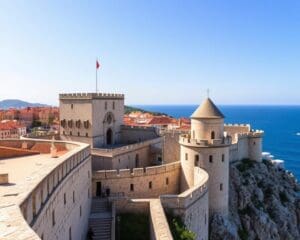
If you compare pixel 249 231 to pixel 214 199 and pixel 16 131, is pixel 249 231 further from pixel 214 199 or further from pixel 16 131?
pixel 16 131

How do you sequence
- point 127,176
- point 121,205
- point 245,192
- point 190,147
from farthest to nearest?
point 245,192, point 190,147, point 127,176, point 121,205

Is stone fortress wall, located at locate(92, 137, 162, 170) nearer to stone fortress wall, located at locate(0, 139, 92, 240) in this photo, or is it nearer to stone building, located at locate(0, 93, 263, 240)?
stone building, located at locate(0, 93, 263, 240)

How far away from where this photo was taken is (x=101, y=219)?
25.8m

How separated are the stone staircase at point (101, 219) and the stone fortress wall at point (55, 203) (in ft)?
2.62

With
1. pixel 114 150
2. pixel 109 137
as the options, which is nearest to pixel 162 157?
pixel 109 137

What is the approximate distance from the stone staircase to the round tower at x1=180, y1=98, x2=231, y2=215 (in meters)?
9.08

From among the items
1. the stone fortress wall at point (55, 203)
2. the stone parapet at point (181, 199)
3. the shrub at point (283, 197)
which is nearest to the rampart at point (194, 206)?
the stone parapet at point (181, 199)

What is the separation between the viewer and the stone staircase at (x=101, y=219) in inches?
965

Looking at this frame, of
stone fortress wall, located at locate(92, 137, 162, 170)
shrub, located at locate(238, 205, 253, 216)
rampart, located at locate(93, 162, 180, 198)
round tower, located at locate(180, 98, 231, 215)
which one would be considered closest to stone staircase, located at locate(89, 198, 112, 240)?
rampart, located at locate(93, 162, 180, 198)

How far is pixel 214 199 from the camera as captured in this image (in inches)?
1262

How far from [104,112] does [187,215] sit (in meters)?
19.1

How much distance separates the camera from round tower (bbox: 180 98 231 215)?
105ft

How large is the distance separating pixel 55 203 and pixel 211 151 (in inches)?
731

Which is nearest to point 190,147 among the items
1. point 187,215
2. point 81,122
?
point 187,215
